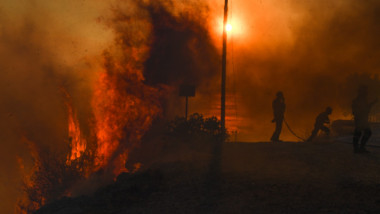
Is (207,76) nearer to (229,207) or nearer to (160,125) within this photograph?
(160,125)

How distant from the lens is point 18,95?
5059 centimetres

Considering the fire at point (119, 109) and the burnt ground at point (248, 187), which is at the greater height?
the fire at point (119, 109)

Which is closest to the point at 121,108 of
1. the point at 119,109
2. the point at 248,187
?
the point at 119,109

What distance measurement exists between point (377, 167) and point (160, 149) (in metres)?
7.11

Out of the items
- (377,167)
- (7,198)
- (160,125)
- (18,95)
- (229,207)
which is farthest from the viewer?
(18,95)

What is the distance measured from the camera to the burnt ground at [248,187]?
6.69 m

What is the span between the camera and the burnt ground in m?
6.69

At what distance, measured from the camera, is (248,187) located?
25.4 feet

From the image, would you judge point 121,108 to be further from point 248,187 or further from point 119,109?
point 248,187

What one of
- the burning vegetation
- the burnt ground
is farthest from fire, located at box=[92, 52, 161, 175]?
the burnt ground

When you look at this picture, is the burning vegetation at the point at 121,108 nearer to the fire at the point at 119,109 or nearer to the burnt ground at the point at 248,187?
the fire at the point at 119,109

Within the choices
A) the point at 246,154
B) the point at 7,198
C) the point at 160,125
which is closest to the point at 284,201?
the point at 246,154

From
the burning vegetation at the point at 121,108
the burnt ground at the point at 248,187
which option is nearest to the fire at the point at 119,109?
the burning vegetation at the point at 121,108

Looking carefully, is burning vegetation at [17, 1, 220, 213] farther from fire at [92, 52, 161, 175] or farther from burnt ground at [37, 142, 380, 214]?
burnt ground at [37, 142, 380, 214]
